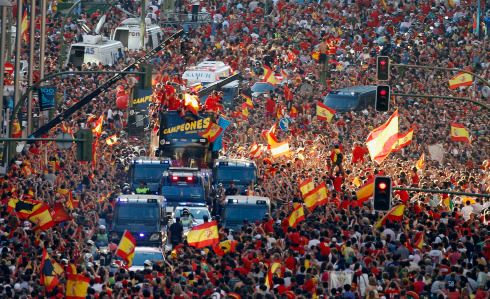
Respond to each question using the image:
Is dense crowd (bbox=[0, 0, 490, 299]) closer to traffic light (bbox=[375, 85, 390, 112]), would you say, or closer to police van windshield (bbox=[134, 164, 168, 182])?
police van windshield (bbox=[134, 164, 168, 182])

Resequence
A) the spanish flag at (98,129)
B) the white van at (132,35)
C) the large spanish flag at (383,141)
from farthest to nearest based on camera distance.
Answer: the white van at (132,35), the spanish flag at (98,129), the large spanish flag at (383,141)

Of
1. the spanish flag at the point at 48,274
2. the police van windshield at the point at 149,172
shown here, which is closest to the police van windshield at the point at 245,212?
the police van windshield at the point at 149,172

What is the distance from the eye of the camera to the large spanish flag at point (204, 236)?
3938cm

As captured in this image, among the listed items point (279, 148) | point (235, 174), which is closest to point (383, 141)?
point (235, 174)

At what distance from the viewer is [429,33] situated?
72.7 meters

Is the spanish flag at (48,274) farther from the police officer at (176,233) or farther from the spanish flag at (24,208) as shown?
the police officer at (176,233)

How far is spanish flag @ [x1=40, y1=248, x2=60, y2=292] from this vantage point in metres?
34.5

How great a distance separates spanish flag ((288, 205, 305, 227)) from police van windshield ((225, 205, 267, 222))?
3.89 metres

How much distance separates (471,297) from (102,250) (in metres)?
11.2

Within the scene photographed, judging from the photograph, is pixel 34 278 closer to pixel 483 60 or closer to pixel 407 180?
pixel 407 180

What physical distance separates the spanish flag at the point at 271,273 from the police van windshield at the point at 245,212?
32.3 ft

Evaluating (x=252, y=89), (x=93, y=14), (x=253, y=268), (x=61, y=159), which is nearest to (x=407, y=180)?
(x=61, y=159)

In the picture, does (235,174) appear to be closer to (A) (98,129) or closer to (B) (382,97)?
(A) (98,129)

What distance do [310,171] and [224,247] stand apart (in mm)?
12429
